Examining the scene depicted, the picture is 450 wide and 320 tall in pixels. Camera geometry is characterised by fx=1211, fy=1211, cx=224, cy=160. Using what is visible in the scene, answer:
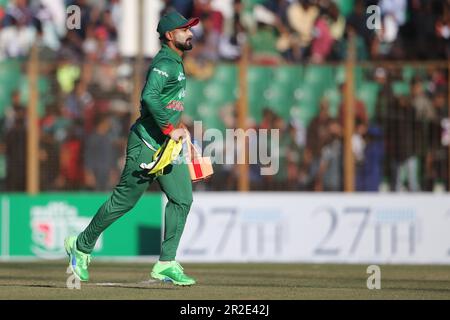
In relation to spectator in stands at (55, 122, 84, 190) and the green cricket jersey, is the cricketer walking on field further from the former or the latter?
spectator in stands at (55, 122, 84, 190)

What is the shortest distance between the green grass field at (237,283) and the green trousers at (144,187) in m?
0.51

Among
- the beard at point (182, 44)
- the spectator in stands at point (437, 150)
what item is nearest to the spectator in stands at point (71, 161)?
the spectator in stands at point (437, 150)

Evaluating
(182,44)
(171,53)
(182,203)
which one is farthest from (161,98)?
(182,203)

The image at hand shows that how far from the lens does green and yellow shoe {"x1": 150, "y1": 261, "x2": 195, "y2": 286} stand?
438 inches

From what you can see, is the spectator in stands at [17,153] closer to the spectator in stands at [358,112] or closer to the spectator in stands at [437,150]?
the spectator in stands at [358,112]

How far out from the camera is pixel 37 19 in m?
20.3

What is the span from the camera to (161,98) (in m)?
11.0

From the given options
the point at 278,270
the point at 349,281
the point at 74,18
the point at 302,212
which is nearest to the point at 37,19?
the point at 74,18

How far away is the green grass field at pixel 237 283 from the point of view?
34.4ft

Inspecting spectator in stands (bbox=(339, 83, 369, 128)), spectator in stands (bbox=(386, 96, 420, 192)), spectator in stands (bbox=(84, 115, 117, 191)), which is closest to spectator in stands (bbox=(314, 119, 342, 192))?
spectator in stands (bbox=(339, 83, 369, 128))

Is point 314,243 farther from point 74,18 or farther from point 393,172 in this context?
point 74,18

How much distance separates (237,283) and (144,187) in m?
1.68

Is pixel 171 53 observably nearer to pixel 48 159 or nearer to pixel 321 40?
pixel 48 159

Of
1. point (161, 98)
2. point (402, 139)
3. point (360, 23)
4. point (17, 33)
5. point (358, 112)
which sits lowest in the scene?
point (402, 139)
